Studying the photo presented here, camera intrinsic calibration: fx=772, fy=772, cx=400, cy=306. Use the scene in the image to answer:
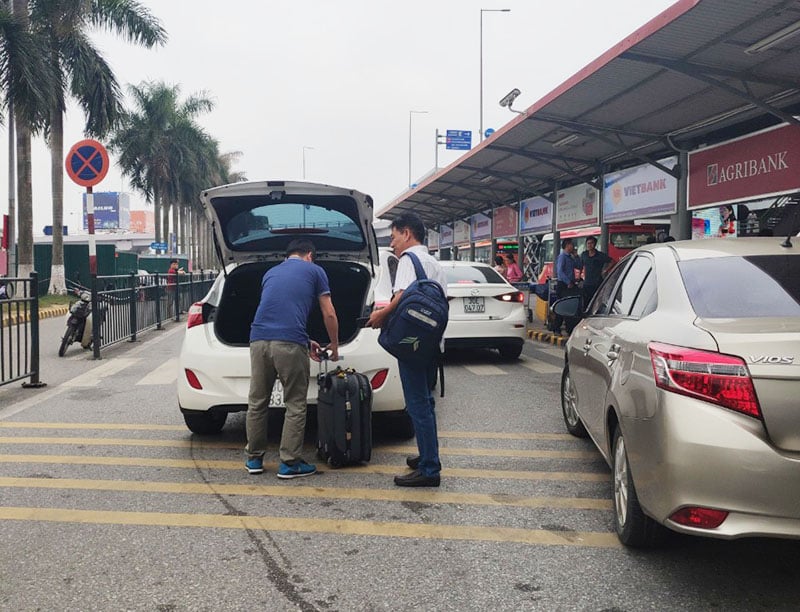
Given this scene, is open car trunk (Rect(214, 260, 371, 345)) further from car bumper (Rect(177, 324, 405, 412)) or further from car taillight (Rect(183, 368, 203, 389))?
car taillight (Rect(183, 368, 203, 389))

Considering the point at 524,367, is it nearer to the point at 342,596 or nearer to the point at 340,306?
the point at 340,306

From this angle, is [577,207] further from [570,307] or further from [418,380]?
[418,380]

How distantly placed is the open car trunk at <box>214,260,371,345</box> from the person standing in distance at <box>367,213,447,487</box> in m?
1.15

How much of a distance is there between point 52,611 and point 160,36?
3128 centimetres

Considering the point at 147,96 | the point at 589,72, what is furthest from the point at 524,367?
the point at 147,96

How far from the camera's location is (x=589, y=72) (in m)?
9.65

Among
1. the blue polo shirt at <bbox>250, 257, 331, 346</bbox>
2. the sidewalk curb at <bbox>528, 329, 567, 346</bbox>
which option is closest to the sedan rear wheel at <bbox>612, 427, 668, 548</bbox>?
the blue polo shirt at <bbox>250, 257, 331, 346</bbox>

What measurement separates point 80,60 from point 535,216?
18.2 metres

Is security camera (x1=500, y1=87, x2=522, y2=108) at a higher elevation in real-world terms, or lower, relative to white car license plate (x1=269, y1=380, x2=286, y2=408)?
higher

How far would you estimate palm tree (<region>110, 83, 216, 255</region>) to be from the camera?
52.3 meters

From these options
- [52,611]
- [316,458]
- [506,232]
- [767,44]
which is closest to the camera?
[52,611]

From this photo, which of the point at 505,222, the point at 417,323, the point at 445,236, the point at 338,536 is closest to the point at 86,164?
the point at 417,323

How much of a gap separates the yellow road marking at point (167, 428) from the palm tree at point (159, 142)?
4756cm

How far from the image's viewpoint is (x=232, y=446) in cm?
602
